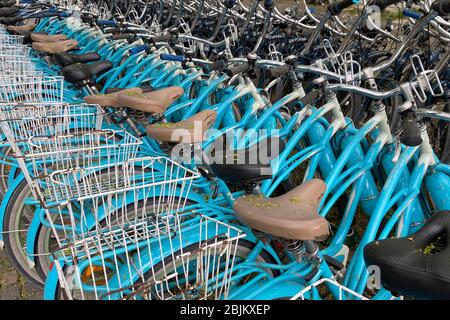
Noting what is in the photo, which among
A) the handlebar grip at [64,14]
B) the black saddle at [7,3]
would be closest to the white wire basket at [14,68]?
the handlebar grip at [64,14]

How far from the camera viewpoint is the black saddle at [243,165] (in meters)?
1.72

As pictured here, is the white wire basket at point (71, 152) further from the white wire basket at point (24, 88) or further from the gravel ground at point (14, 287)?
the gravel ground at point (14, 287)

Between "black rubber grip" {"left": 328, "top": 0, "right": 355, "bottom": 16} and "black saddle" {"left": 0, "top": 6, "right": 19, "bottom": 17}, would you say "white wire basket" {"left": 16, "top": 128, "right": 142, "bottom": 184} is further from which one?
"black saddle" {"left": 0, "top": 6, "right": 19, "bottom": 17}

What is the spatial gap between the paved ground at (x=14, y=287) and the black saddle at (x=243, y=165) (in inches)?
63.1

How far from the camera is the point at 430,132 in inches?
135

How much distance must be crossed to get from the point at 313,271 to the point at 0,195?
2.38m

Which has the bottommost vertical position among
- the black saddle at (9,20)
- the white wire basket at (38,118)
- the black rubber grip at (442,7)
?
the white wire basket at (38,118)

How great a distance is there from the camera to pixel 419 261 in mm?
1193

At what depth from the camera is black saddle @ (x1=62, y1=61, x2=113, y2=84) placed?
3.17 m

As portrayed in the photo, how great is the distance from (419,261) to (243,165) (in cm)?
75

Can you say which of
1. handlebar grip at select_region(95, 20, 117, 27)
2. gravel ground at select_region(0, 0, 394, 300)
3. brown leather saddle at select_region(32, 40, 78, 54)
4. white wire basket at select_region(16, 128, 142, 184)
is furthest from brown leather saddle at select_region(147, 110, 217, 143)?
handlebar grip at select_region(95, 20, 117, 27)

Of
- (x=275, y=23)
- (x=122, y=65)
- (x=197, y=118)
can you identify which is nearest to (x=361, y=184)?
(x=197, y=118)

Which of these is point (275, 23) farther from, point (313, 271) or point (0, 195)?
point (313, 271)

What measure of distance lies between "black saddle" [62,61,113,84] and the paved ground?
140cm
